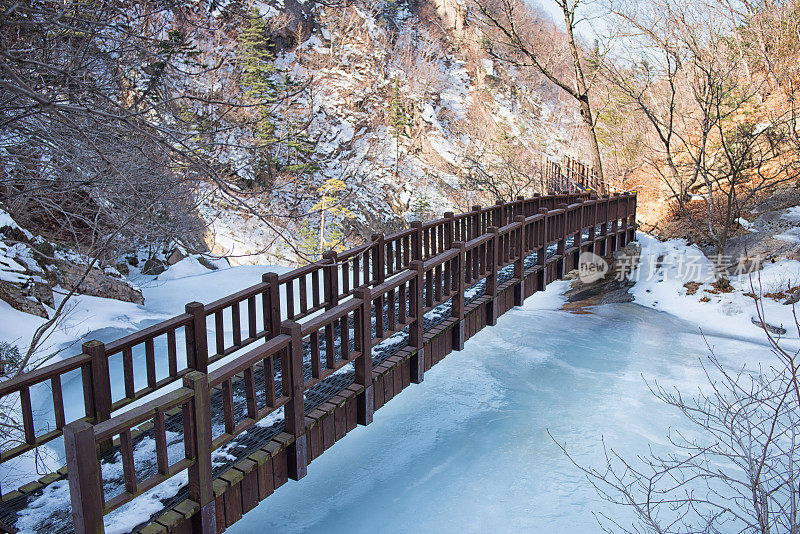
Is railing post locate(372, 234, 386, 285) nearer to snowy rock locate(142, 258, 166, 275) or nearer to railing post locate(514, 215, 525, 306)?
railing post locate(514, 215, 525, 306)

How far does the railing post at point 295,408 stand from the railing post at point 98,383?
115 cm

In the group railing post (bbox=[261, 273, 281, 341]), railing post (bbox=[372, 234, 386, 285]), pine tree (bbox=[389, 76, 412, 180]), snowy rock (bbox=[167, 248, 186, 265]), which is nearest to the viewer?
railing post (bbox=[261, 273, 281, 341])

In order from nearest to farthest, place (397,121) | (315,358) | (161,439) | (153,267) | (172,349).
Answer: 1. (161,439)
2. (315,358)
3. (172,349)
4. (153,267)
5. (397,121)

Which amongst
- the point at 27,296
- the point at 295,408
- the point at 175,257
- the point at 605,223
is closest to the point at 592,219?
the point at 605,223

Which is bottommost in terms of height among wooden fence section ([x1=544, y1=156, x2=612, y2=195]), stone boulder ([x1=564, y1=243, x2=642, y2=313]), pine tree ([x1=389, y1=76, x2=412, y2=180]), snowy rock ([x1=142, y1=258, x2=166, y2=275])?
stone boulder ([x1=564, y1=243, x2=642, y2=313])

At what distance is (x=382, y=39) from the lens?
3319 centimetres

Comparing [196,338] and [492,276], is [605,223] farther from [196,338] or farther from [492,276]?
[196,338]

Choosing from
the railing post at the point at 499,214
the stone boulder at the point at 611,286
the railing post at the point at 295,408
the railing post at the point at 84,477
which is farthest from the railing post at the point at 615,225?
the railing post at the point at 84,477

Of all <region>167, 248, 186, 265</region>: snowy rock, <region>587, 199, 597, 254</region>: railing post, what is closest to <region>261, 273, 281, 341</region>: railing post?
<region>587, 199, 597, 254</region>: railing post

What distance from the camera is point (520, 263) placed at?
24.9ft

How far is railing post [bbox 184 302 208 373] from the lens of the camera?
4.30m

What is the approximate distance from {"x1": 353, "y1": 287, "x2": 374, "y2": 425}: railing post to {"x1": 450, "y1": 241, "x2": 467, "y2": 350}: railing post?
1.38 metres

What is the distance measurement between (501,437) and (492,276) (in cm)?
187

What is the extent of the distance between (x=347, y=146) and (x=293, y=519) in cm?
2451
